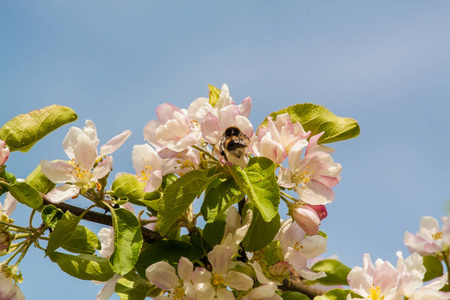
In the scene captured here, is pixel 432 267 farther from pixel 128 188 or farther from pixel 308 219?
pixel 128 188

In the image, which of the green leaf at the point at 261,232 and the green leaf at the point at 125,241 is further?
the green leaf at the point at 261,232

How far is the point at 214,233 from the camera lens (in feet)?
5.68

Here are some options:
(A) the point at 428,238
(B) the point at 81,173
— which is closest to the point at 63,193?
(B) the point at 81,173

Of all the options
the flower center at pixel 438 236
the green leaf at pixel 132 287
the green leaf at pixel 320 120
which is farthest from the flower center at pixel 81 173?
the flower center at pixel 438 236

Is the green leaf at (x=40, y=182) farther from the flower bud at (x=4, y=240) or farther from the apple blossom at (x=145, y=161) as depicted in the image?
the apple blossom at (x=145, y=161)

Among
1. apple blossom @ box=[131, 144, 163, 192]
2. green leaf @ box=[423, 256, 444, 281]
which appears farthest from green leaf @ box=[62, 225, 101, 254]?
green leaf @ box=[423, 256, 444, 281]

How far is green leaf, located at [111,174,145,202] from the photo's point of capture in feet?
5.61

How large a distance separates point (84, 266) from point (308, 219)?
72 cm

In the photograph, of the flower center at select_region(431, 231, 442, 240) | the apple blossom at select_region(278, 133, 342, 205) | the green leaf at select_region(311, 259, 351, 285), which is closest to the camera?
the apple blossom at select_region(278, 133, 342, 205)

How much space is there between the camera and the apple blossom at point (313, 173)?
1.64 metres

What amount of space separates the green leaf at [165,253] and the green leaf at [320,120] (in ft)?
1.71

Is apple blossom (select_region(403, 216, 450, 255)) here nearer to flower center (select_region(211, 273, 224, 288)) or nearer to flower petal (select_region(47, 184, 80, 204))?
flower center (select_region(211, 273, 224, 288))

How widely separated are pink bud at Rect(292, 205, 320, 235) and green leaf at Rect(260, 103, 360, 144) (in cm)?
28

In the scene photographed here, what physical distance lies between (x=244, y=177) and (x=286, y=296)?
555mm
